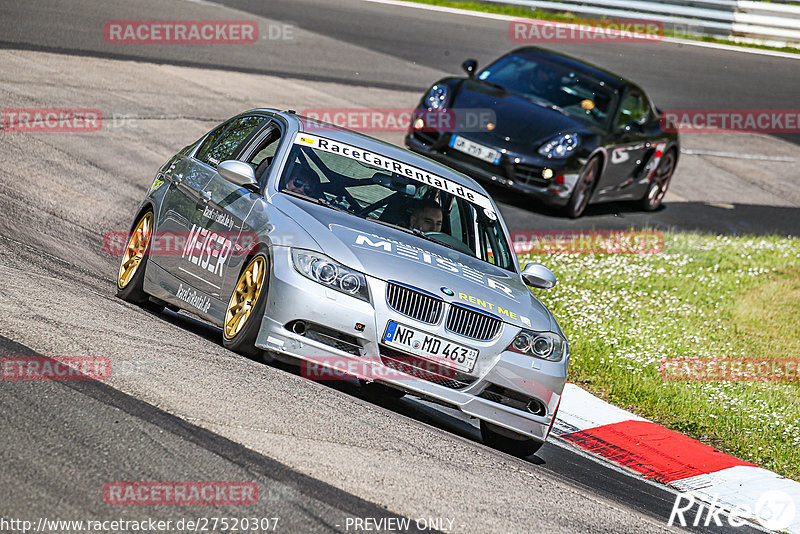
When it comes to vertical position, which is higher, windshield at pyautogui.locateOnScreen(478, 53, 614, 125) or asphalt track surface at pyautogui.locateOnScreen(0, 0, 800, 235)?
windshield at pyautogui.locateOnScreen(478, 53, 614, 125)

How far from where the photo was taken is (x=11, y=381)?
4.84 m

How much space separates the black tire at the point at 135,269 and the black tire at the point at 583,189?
6.65 m

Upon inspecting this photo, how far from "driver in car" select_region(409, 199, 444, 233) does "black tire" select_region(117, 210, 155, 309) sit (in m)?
1.80

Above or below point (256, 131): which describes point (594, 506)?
below

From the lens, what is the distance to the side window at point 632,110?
1441 cm

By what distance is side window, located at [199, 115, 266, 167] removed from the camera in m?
7.77

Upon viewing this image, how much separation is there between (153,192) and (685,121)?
15.5 metres

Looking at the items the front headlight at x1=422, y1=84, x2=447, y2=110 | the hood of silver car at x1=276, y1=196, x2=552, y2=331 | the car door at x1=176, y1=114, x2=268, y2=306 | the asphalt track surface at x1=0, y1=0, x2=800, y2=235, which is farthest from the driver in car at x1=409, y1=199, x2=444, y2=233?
the front headlight at x1=422, y1=84, x2=447, y2=110

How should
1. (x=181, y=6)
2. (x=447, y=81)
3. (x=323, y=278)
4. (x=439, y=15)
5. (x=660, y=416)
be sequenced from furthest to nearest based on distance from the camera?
(x=439, y=15) → (x=181, y=6) → (x=447, y=81) → (x=660, y=416) → (x=323, y=278)

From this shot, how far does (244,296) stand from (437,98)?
778 cm

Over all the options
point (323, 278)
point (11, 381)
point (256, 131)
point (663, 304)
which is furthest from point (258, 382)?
point (663, 304)

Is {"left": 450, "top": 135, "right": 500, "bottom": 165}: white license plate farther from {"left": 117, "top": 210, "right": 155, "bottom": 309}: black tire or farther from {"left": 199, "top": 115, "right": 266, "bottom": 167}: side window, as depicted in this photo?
{"left": 117, "top": 210, "right": 155, "bottom": 309}: black tire

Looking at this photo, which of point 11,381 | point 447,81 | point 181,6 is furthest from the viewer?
point 181,6

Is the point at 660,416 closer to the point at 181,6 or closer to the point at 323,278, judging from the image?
the point at 323,278
